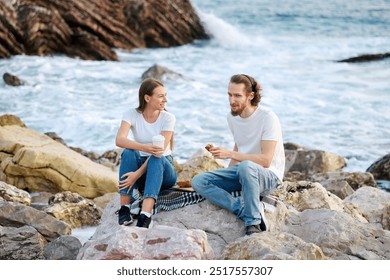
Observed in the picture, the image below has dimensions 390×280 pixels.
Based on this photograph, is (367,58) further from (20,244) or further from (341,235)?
(20,244)

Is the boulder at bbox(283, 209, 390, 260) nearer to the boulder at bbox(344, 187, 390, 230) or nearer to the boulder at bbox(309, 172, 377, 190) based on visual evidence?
the boulder at bbox(344, 187, 390, 230)

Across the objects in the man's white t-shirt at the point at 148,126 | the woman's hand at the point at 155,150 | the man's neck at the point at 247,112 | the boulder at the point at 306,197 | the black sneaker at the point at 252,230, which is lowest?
the boulder at the point at 306,197

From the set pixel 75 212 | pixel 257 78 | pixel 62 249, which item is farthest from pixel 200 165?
pixel 257 78

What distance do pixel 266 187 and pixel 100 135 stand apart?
6801 millimetres

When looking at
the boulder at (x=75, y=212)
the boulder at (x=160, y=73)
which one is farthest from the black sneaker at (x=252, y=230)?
→ the boulder at (x=160, y=73)

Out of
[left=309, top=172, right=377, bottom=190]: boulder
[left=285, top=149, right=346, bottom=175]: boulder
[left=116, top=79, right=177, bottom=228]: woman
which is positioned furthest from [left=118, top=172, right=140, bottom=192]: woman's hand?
[left=285, top=149, right=346, bottom=175]: boulder

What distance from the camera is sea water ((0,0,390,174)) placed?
11.6m

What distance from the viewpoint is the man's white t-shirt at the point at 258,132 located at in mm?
4965

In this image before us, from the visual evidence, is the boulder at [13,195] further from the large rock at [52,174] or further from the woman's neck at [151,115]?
the woman's neck at [151,115]

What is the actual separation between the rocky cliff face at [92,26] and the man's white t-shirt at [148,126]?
39.4ft
